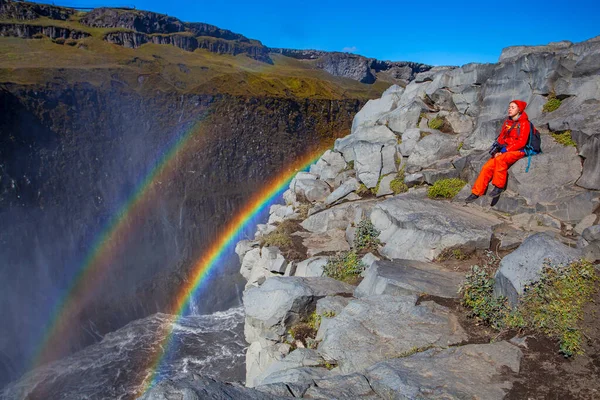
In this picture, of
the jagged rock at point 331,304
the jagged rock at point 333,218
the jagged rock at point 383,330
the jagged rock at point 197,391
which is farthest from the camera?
the jagged rock at point 333,218

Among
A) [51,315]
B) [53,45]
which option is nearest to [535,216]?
[51,315]

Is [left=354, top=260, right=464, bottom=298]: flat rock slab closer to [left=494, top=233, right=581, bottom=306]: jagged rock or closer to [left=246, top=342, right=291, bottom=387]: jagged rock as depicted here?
[left=494, top=233, right=581, bottom=306]: jagged rock

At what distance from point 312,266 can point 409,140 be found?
7.55m

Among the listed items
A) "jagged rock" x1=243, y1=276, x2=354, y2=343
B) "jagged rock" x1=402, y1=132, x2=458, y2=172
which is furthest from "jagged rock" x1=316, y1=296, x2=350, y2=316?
"jagged rock" x1=402, y1=132, x2=458, y2=172

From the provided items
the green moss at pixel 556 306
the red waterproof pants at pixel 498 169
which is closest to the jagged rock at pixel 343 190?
the red waterproof pants at pixel 498 169

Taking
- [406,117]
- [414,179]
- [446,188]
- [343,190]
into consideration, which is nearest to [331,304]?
[446,188]

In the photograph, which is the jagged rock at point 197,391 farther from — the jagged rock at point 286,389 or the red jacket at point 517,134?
the red jacket at point 517,134

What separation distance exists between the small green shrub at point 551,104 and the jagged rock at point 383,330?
9847 millimetres

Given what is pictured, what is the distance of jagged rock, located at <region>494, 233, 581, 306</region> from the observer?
654 cm

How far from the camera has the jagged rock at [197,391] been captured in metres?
4.15

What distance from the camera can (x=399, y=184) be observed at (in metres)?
15.1

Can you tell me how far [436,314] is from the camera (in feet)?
24.2

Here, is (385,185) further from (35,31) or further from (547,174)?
(35,31)

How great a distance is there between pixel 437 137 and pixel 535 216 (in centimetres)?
572
